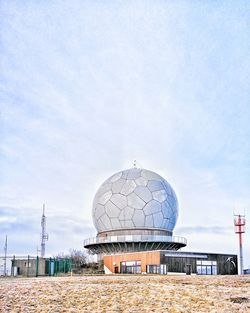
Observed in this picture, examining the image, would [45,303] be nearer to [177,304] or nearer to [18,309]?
[18,309]

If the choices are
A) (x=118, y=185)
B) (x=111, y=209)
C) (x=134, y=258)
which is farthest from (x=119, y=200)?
(x=134, y=258)

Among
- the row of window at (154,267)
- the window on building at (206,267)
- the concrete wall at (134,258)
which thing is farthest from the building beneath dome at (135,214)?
the window on building at (206,267)

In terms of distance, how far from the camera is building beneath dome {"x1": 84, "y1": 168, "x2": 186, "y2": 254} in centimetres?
4478

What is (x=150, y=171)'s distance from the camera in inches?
1951

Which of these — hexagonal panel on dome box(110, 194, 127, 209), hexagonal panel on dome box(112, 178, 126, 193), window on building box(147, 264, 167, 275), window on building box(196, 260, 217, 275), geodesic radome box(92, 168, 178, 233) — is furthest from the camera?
hexagonal panel on dome box(112, 178, 126, 193)

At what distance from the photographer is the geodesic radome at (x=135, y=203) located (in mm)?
44750

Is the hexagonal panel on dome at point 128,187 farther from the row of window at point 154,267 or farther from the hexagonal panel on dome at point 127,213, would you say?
the row of window at point 154,267

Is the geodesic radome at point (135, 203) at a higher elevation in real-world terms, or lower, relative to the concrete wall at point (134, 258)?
higher

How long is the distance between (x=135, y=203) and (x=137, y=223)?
2.08 metres

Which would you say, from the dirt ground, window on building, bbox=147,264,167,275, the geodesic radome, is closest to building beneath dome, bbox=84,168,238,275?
the geodesic radome

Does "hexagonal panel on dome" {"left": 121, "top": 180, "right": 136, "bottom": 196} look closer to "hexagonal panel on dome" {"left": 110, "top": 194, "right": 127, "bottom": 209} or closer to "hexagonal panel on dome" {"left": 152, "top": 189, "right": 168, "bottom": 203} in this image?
"hexagonal panel on dome" {"left": 110, "top": 194, "right": 127, "bottom": 209}

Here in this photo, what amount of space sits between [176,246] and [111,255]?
8243 mm

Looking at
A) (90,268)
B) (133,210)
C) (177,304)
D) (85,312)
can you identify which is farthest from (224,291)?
(90,268)

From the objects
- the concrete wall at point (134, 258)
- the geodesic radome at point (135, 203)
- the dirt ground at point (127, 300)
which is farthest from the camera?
the geodesic radome at point (135, 203)
